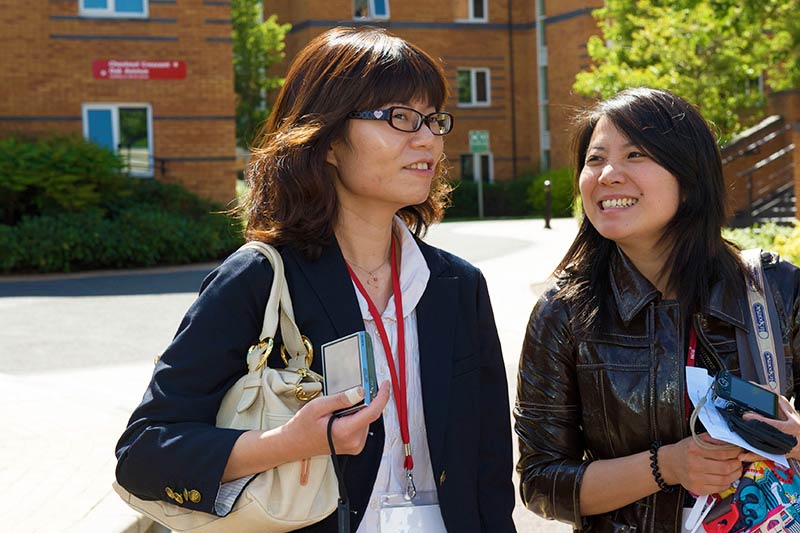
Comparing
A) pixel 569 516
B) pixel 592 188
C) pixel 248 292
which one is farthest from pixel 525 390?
pixel 248 292

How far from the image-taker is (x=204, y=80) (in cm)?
2403

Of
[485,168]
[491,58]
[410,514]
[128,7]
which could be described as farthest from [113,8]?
[410,514]

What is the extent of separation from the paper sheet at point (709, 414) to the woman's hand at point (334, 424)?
75 centimetres

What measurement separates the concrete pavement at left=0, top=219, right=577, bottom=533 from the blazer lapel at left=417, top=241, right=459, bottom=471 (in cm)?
294

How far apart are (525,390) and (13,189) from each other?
64.1 feet

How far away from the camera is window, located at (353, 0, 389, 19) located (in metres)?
40.6

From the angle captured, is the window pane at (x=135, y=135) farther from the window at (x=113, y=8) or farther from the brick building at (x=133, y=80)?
the window at (x=113, y=8)

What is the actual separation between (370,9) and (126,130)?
1910 centimetres

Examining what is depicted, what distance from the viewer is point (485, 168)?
43.0 metres

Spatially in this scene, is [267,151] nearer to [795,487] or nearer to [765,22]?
[795,487]

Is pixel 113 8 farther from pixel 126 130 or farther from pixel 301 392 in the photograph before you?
pixel 301 392

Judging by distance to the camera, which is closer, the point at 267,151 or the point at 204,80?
the point at 267,151

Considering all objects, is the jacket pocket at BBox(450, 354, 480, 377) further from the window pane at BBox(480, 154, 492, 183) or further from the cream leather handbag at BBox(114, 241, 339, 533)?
the window pane at BBox(480, 154, 492, 183)

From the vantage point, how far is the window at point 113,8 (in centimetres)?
2358
